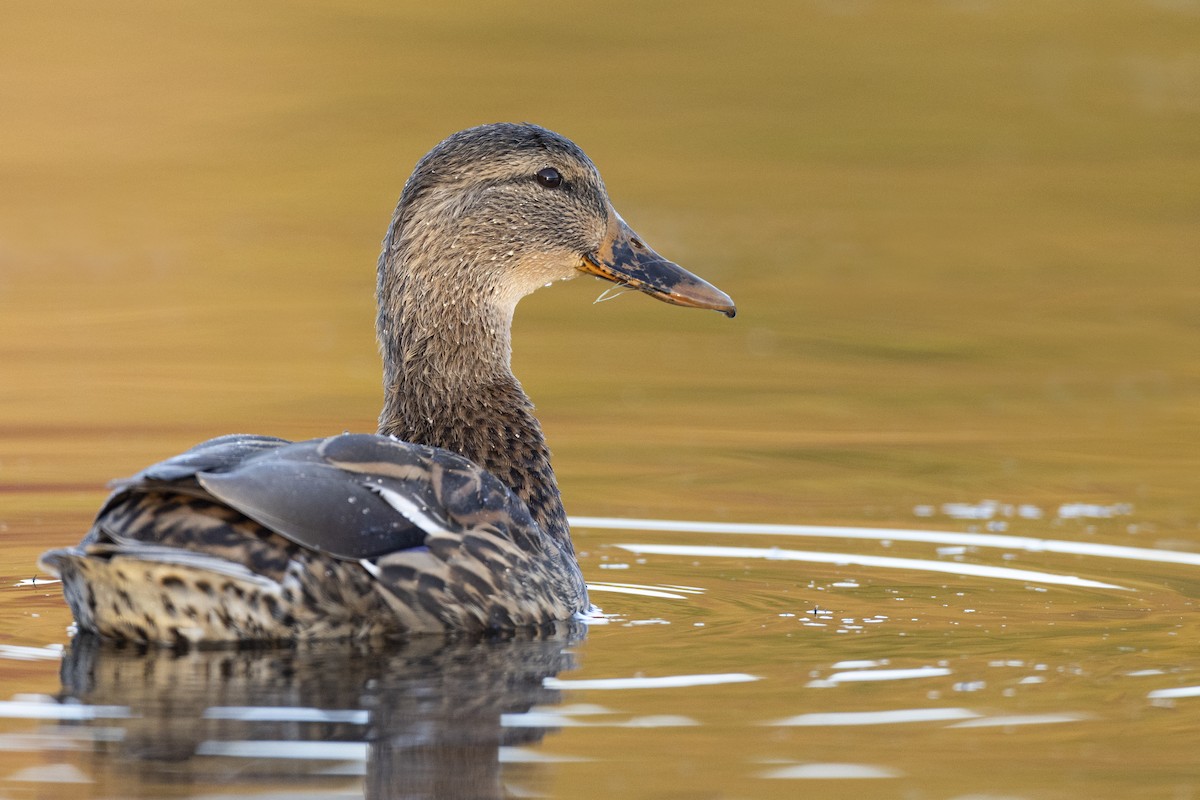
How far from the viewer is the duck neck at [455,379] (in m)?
7.88

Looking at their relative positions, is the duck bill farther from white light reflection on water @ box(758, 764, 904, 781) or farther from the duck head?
white light reflection on water @ box(758, 764, 904, 781)

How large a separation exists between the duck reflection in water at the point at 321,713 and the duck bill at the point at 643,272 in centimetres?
191

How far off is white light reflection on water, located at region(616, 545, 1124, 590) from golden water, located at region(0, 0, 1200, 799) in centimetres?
7

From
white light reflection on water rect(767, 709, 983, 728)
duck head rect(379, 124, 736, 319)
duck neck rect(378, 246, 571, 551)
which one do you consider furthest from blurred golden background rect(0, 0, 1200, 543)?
white light reflection on water rect(767, 709, 983, 728)

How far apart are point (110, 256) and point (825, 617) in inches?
353

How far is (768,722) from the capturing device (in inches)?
225

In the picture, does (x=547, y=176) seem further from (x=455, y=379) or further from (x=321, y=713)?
(x=321, y=713)

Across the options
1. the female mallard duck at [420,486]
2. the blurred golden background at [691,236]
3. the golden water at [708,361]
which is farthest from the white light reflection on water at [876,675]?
the blurred golden background at [691,236]

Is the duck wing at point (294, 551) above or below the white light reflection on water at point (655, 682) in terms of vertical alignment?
above

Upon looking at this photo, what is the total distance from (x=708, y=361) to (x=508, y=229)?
434 cm

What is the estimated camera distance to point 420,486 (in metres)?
6.84

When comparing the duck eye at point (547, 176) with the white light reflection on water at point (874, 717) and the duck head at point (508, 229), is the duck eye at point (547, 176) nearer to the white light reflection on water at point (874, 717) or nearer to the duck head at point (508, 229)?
the duck head at point (508, 229)

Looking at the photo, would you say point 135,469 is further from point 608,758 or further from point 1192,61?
point 1192,61

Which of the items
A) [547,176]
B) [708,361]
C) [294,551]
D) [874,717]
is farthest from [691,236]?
[874,717]
